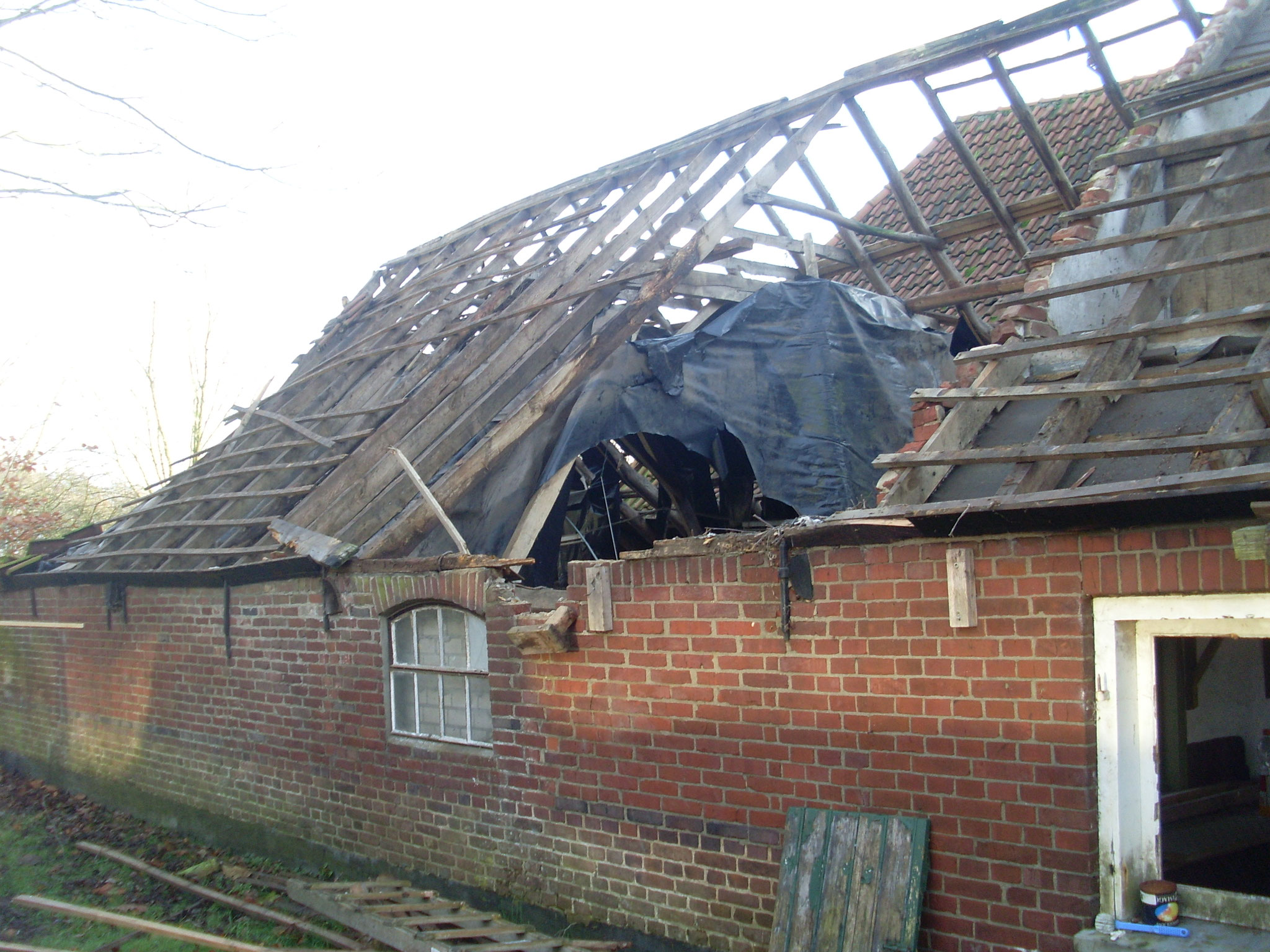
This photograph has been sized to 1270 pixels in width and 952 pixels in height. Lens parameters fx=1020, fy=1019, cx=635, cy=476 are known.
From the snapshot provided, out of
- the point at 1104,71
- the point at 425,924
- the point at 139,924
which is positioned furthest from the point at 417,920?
the point at 1104,71

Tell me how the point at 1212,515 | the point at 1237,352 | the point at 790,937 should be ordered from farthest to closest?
1. the point at 1237,352
2. the point at 790,937
3. the point at 1212,515

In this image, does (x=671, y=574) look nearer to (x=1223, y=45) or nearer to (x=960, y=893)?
(x=960, y=893)

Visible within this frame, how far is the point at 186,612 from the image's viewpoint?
9398 mm

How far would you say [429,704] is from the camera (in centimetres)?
728

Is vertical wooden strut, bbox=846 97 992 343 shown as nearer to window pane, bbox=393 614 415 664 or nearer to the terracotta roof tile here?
the terracotta roof tile

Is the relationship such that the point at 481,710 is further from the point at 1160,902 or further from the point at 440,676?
the point at 1160,902

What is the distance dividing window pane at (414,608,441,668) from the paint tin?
464cm

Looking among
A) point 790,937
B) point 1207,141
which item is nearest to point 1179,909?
point 790,937

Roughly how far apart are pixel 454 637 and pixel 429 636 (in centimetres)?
28

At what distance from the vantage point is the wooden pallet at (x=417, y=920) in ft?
18.6

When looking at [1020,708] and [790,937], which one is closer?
[1020,708]

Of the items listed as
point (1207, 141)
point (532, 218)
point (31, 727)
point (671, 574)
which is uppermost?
point (532, 218)

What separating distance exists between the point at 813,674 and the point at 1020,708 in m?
1.01

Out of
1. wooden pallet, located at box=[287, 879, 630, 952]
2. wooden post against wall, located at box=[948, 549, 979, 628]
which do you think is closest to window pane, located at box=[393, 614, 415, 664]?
wooden pallet, located at box=[287, 879, 630, 952]
